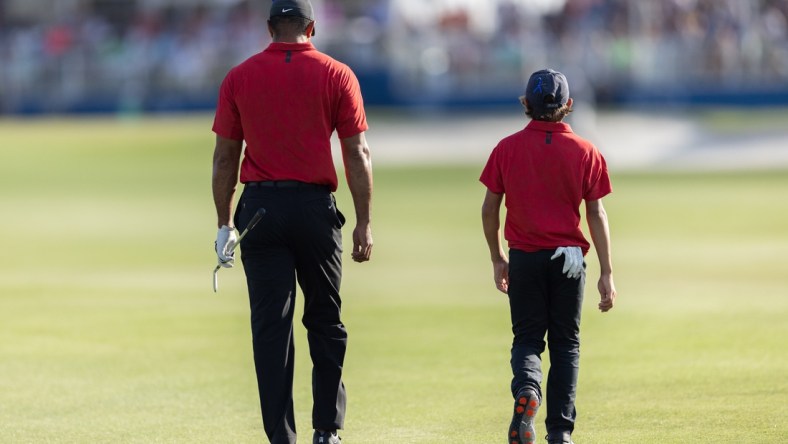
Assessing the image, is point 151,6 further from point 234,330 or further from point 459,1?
point 234,330

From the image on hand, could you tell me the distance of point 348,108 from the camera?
6.73 m

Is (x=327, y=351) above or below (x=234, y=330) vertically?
above

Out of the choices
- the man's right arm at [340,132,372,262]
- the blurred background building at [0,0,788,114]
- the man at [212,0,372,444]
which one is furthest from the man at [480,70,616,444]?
the blurred background building at [0,0,788,114]

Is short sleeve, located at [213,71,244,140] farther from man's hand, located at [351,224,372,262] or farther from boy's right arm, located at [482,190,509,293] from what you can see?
boy's right arm, located at [482,190,509,293]

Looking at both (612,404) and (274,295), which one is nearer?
(274,295)

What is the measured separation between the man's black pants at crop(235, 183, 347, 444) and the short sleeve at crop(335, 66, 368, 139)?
0.31 metres

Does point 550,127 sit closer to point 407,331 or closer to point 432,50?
point 407,331

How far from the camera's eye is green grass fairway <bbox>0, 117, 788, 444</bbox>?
304 inches

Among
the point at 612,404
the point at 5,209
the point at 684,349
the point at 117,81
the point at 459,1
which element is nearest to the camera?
the point at 612,404

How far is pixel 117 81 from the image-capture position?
4416 cm

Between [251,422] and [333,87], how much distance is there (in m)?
2.12

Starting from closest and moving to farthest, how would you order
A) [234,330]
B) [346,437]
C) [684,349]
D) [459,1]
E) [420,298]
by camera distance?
1. [346,437]
2. [684,349]
3. [234,330]
4. [420,298]
5. [459,1]

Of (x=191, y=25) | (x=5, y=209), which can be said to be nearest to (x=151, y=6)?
(x=191, y=25)

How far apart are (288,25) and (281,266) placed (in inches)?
44.4
